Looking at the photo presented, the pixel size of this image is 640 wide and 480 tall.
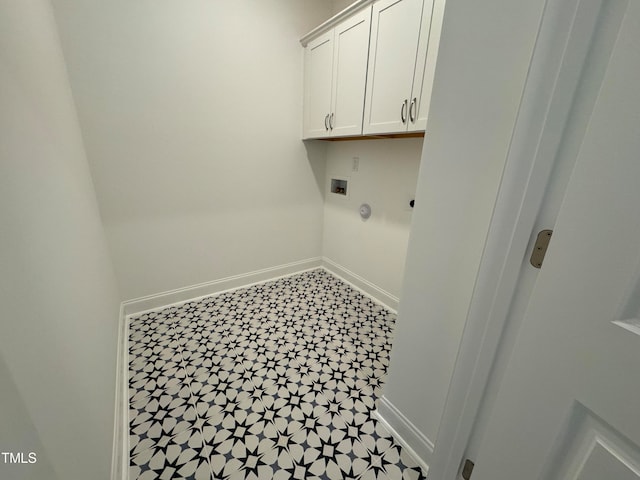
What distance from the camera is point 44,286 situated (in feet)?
2.16

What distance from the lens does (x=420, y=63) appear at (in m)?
1.43

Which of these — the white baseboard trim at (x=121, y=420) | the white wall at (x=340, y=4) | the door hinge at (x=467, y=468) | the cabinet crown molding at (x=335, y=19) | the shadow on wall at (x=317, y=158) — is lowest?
the white baseboard trim at (x=121, y=420)

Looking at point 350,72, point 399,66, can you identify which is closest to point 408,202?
point 399,66

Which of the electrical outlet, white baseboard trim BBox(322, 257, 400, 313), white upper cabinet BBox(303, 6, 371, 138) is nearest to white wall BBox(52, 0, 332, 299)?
white upper cabinet BBox(303, 6, 371, 138)

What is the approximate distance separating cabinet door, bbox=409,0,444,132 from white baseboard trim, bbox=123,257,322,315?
1.85 meters

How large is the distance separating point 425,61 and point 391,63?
247mm

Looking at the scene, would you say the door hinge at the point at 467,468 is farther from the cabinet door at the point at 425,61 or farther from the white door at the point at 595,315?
the cabinet door at the point at 425,61

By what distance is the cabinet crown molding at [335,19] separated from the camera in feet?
5.46

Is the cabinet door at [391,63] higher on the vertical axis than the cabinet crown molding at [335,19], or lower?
lower

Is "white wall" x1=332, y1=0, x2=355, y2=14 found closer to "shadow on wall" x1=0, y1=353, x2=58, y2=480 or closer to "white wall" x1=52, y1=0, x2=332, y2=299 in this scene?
"white wall" x1=52, y1=0, x2=332, y2=299

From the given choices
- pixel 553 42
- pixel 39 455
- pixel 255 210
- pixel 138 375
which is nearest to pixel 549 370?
pixel 553 42

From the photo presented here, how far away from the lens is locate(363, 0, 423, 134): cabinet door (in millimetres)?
1454

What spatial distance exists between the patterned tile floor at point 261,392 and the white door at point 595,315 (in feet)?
2.71

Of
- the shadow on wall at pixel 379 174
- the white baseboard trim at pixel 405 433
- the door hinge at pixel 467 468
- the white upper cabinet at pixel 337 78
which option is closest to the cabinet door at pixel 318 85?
the white upper cabinet at pixel 337 78
